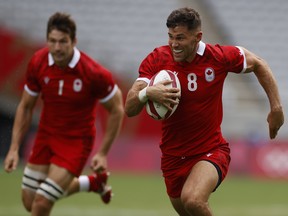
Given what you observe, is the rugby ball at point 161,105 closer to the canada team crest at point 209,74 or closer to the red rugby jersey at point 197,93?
the red rugby jersey at point 197,93

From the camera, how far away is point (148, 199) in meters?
14.4

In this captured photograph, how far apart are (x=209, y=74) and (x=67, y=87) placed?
2.08 m

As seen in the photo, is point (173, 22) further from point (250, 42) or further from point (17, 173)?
point (250, 42)

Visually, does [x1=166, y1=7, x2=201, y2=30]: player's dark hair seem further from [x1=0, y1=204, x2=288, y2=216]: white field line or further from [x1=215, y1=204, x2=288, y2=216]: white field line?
[x1=215, y1=204, x2=288, y2=216]: white field line

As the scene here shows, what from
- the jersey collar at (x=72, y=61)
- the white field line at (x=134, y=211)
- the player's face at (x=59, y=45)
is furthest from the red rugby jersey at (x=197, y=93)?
the white field line at (x=134, y=211)

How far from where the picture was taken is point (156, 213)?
12.4 m

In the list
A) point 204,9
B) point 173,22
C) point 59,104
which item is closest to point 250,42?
point 204,9

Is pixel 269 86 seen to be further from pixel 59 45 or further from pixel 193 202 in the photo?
pixel 59 45

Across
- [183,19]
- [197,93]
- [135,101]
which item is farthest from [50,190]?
[183,19]

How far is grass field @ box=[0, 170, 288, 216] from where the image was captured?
1252 cm

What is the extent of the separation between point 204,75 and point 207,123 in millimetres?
458

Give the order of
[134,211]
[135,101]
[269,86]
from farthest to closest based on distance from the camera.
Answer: [134,211], [269,86], [135,101]

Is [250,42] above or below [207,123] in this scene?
below

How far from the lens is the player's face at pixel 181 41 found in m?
7.27
